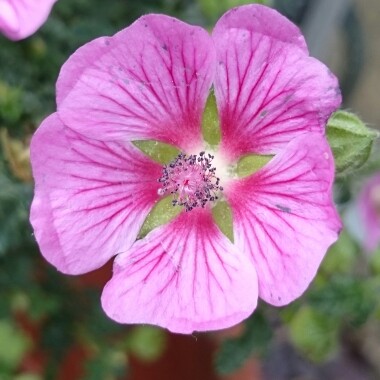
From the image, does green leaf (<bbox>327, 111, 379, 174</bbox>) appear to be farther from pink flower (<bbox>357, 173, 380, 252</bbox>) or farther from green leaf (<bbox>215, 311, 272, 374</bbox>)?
pink flower (<bbox>357, 173, 380, 252</bbox>)

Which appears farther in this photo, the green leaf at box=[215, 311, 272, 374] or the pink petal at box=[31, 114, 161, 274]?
the green leaf at box=[215, 311, 272, 374]

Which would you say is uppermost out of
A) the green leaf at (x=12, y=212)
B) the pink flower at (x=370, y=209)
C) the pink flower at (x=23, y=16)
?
the pink flower at (x=23, y=16)

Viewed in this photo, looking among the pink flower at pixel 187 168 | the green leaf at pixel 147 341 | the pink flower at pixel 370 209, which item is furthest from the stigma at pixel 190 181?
the green leaf at pixel 147 341

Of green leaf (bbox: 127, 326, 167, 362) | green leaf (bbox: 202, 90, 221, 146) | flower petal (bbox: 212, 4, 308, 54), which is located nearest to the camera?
flower petal (bbox: 212, 4, 308, 54)

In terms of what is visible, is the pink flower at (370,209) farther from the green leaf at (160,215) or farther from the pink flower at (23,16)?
the pink flower at (23,16)

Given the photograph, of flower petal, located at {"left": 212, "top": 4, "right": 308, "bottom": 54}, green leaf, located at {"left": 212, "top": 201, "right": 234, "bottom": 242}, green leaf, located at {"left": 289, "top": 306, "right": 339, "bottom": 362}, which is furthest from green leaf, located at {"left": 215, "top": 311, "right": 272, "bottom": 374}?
flower petal, located at {"left": 212, "top": 4, "right": 308, "bottom": 54}

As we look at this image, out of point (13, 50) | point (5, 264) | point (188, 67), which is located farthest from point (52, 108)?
point (188, 67)

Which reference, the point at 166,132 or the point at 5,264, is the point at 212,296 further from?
the point at 5,264
